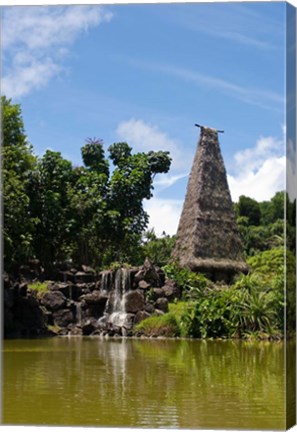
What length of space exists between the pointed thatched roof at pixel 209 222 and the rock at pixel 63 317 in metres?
1.66

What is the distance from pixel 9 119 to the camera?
830 centimetres

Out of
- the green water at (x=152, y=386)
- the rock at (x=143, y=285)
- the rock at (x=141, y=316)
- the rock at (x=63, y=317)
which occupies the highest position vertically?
the rock at (x=143, y=285)

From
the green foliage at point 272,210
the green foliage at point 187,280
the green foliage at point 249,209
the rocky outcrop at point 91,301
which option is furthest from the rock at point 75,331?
the green foliage at point 272,210

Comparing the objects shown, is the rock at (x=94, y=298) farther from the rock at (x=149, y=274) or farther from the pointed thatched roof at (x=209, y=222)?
the pointed thatched roof at (x=209, y=222)

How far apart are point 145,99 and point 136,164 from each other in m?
0.59

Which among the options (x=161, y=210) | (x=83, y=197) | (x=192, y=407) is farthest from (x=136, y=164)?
(x=192, y=407)

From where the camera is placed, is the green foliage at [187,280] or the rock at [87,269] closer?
the green foliage at [187,280]

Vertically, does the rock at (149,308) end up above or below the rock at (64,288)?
below

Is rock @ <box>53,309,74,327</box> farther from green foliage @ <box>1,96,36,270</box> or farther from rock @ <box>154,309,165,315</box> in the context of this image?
rock @ <box>154,309,165,315</box>

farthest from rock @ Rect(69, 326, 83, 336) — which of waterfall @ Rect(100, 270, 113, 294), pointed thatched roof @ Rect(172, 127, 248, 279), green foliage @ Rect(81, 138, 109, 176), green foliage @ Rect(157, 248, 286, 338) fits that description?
green foliage @ Rect(81, 138, 109, 176)

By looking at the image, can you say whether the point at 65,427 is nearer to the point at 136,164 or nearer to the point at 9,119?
the point at 136,164

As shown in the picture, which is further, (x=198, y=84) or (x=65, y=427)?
(x=198, y=84)

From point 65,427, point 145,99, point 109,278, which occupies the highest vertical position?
point 145,99

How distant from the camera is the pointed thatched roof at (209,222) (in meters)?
7.41
